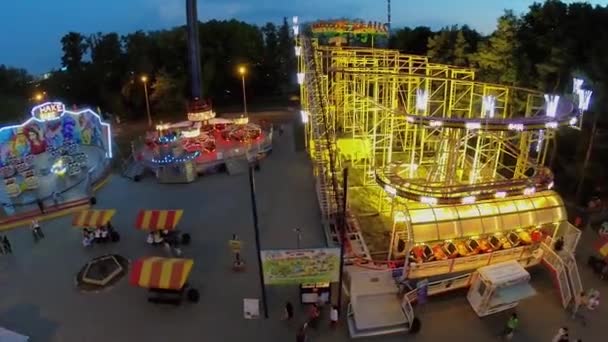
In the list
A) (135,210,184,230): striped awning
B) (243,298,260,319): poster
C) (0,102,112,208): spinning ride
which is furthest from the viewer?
(0,102,112,208): spinning ride

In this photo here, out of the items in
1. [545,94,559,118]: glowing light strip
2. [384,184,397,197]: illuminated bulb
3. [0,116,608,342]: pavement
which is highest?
[545,94,559,118]: glowing light strip

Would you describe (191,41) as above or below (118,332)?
above

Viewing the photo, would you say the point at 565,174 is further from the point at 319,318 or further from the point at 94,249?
the point at 94,249

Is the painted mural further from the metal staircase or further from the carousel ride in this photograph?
the metal staircase

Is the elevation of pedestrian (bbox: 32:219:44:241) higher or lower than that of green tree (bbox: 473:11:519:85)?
lower

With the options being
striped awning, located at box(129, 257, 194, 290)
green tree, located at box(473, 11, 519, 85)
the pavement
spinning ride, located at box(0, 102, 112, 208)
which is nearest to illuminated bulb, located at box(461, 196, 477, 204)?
the pavement

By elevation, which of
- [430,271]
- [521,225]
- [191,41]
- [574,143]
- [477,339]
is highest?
[191,41]

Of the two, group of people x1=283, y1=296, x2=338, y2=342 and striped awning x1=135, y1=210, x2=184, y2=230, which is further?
striped awning x1=135, y1=210, x2=184, y2=230

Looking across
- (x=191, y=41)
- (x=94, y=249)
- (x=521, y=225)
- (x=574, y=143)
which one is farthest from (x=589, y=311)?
(x=191, y=41)
